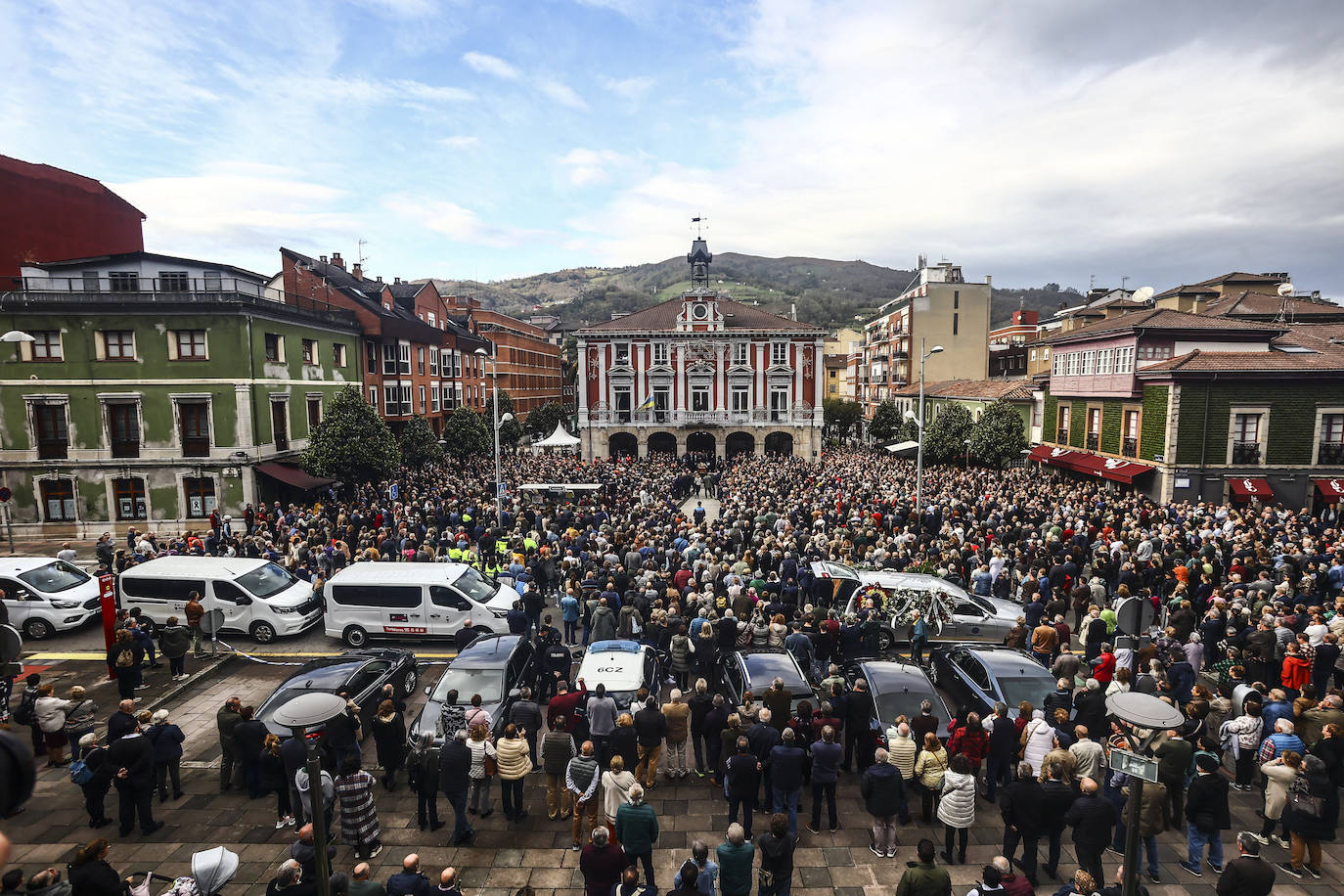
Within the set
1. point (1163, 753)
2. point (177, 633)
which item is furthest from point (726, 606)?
point (177, 633)

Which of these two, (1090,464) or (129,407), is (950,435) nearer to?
(1090,464)

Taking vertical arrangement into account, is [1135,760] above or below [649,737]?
above

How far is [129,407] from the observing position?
26.7 m

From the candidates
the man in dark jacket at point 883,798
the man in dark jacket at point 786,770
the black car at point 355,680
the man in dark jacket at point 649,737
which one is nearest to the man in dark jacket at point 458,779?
the man in dark jacket at point 649,737

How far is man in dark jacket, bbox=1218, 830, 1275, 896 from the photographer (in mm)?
6359

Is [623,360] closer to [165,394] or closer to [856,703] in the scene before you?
[165,394]

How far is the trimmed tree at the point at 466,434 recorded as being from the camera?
39781mm

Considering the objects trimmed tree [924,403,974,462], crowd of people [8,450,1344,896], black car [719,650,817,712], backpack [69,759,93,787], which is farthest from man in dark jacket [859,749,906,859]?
trimmed tree [924,403,974,462]

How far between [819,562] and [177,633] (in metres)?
13.7

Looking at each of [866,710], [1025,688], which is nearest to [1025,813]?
[866,710]

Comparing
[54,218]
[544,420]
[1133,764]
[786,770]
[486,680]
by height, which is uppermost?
[54,218]

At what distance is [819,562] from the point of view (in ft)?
54.9

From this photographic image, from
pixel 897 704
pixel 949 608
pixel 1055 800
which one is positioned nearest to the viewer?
pixel 1055 800

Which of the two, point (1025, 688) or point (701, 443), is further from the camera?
point (701, 443)
